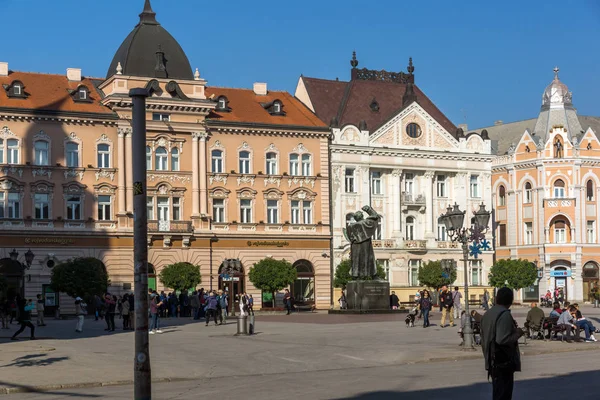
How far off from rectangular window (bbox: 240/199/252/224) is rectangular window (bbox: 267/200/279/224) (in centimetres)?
139

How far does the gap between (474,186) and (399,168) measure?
24.6ft

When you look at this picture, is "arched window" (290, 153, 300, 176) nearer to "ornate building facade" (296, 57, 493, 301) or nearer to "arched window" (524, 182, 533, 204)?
"ornate building facade" (296, 57, 493, 301)

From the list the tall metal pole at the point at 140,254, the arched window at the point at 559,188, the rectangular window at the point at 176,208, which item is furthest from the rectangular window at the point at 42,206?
the tall metal pole at the point at 140,254

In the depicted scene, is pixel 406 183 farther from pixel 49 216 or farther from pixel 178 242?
pixel 49 216

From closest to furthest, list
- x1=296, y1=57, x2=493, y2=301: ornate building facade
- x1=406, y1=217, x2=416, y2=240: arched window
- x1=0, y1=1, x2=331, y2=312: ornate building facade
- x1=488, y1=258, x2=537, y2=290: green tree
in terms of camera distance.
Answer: x1=0, y1=1, x2=331, y2=312: ornate building facade → x1=296, y1=57, x2=493, y2=301: ornate building facade → x1=488, y1=258, x2=537, y2=290: green tree → x1=406, y1=217, x2=416, y2=240: arched window

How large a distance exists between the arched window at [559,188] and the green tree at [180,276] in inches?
1453

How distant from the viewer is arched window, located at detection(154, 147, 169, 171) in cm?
7181

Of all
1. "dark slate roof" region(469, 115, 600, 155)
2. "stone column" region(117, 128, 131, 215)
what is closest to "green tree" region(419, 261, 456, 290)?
"stone column" region(117, 128, 131, 215)

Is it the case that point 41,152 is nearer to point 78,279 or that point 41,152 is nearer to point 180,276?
point 180,276

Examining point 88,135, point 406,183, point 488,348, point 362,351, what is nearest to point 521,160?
point 406,183

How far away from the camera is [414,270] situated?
3246 inches

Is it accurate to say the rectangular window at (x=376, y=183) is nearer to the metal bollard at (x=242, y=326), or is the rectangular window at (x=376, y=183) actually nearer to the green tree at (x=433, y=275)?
the green tree at (x=433, y=275)

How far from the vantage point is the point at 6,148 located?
67562 millimetres

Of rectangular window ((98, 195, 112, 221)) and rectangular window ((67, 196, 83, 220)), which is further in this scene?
rectangular window ((98, 195, 112, 221))
